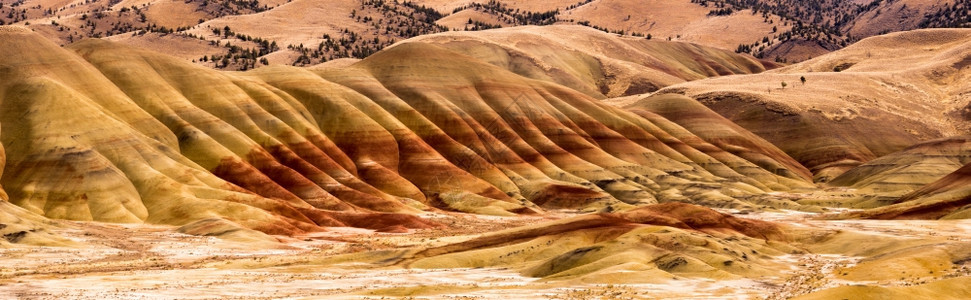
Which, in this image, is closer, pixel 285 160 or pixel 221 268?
pixel 221 268

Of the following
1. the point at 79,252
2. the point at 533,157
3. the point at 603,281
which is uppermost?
the point at 603,281

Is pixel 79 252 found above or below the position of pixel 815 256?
below

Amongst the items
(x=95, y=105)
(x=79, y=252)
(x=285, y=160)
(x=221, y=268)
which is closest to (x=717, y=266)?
(x=221, y=268)

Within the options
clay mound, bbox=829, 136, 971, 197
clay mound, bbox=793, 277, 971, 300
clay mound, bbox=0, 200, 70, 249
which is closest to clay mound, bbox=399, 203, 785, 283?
clay mound, bbox=793, 277, 971, 300

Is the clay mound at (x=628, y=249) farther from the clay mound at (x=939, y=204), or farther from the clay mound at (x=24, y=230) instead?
the clay mound at (x=24, y=230)

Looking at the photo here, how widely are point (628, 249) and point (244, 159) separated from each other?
87068mm

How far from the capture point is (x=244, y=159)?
164 meters

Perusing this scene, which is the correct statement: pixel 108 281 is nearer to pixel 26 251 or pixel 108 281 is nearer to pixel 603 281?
pixel 26 251

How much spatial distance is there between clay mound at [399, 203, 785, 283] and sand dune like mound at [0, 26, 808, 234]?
38624mm

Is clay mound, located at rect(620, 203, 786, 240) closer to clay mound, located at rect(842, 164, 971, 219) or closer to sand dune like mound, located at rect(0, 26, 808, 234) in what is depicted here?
clay mound, located at rect(842, 164, 971, 219)

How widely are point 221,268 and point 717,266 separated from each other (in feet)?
142

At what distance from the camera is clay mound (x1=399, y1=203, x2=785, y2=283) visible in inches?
3393

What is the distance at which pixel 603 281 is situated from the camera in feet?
262

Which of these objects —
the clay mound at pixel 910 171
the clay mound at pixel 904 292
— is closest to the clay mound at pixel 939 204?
the clay mound at pixel 910 171
